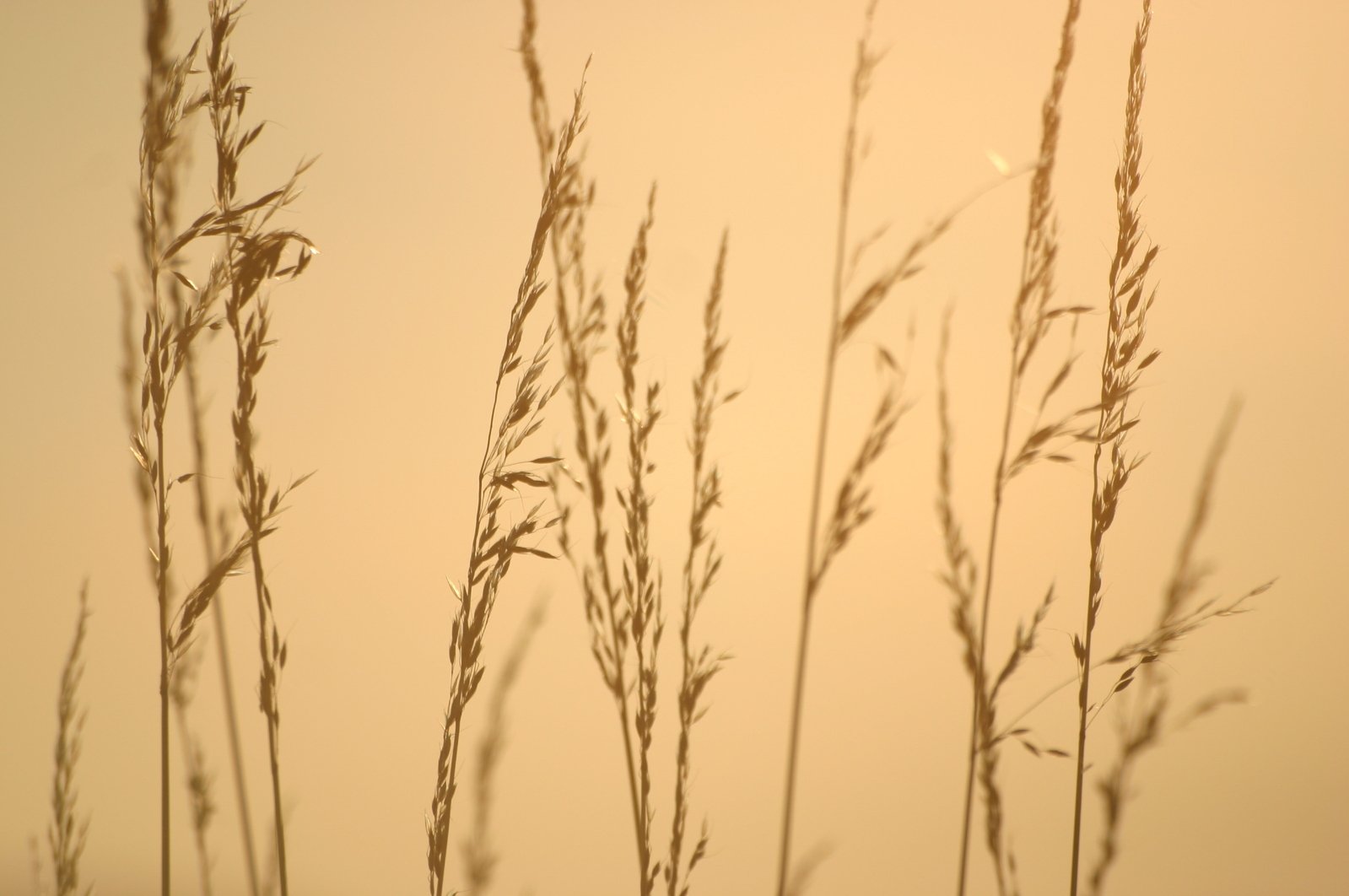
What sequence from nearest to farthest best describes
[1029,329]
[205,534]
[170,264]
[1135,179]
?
[170,264]
[205,534]
[1135,179]
[1029,329]

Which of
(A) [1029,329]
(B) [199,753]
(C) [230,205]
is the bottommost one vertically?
(B) [199,753]

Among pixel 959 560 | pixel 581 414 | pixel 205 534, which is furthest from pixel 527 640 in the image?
pixel 959 560

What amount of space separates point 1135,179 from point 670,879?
1.34 meters

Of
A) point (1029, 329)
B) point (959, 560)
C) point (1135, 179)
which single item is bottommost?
point (959, 560)

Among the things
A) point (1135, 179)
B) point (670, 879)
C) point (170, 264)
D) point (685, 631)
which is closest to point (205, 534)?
point (170, 264)

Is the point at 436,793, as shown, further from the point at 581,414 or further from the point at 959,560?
the point at 959,560

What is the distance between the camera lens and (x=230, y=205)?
5.18 feet

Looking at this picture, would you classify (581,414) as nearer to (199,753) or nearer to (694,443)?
(694,443)

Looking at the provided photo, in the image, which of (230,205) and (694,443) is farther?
(694,443)

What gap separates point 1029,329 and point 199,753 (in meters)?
1.61

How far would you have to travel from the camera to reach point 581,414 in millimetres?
1958

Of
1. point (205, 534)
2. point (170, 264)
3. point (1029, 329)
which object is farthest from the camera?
point (1029, 329)

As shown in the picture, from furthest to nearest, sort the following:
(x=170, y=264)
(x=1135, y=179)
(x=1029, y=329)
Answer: (x=1029, y=329), (x=1135, y=179), (x=170, y=264)

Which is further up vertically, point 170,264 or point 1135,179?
point 1135,179
